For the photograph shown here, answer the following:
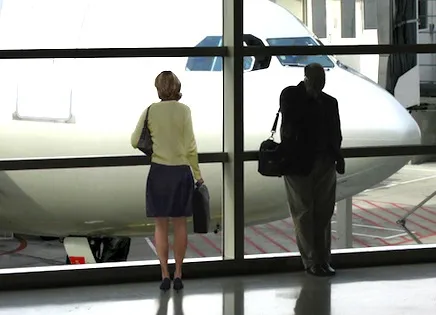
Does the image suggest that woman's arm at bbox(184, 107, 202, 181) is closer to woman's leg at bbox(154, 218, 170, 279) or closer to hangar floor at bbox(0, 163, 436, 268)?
woman's leg at bbox(154, 218, 170, 279)

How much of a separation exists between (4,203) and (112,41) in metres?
1.50

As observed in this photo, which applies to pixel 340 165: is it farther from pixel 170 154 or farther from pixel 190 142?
pixel 170 154

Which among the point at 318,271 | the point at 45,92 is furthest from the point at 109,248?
the point at 318,271

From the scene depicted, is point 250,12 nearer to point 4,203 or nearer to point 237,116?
point 237,116

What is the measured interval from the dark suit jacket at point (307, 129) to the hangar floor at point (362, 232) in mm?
626

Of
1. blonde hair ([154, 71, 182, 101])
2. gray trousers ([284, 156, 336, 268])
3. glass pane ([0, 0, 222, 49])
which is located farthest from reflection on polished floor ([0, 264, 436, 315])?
glass pane ([0, 0, 222, 49])

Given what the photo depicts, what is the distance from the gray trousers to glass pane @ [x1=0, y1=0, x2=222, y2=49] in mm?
1418

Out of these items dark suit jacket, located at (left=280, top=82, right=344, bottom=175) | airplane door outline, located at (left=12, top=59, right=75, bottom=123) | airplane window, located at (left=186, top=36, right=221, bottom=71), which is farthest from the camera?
airplane window, located at (left=186, top=36, right=221, bottom=71)

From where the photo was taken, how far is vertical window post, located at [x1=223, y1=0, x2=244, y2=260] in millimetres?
5281

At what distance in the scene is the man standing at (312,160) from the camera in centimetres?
523

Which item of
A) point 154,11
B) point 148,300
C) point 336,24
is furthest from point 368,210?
point 148,300

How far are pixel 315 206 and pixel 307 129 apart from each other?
532 millimetres

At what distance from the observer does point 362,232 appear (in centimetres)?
736

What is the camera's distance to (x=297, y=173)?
526cm
